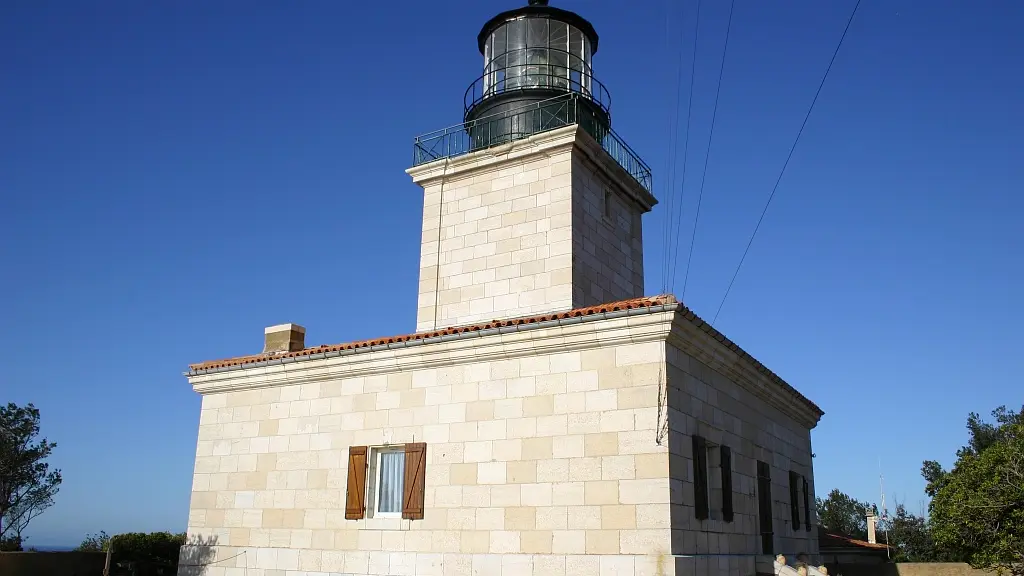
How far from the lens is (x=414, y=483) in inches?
454

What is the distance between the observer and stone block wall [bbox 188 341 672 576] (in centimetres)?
999

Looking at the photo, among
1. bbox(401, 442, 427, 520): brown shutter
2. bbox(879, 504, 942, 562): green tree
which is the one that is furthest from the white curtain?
bbox(879, 504, 942, 562): green tree

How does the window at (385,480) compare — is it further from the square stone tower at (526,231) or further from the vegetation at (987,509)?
the vegetation at (987,509)

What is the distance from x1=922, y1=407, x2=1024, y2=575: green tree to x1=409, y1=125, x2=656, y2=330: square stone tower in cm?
785

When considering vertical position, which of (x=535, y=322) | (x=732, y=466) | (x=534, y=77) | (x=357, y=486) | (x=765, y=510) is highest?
(x=534, y=77)

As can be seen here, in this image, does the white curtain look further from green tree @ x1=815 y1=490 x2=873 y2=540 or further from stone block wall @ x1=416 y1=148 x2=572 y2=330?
green tree @ x1=815 y1=490 x2=873 y2=540

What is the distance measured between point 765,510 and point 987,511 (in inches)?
251

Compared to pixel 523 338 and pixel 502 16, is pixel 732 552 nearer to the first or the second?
pixel 523 338

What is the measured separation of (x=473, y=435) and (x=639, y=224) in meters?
7.86

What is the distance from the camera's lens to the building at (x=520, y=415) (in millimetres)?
10156

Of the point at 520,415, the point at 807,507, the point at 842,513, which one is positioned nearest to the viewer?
the point at 520,415

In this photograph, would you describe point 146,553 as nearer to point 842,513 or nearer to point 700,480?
point 700,480

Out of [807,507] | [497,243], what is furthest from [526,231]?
[807,507]

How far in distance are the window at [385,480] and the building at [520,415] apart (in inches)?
1.2
